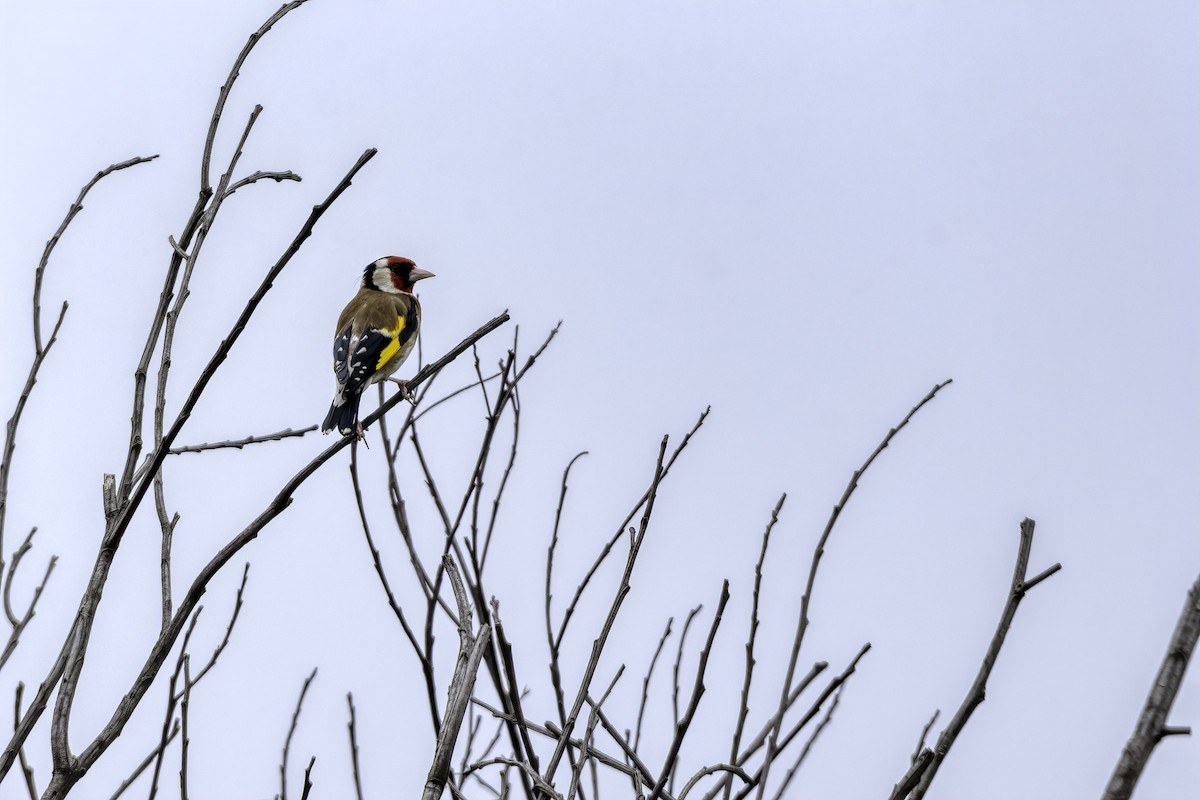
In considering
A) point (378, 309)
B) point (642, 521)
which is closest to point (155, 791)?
point (642, 521)

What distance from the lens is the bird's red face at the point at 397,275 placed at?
279 inches

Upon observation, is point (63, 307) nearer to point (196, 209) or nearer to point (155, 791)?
point (196, 209)

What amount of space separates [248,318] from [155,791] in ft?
2.91

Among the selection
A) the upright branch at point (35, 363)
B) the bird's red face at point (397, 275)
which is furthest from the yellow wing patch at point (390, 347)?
the upright branch at point (35, 363)

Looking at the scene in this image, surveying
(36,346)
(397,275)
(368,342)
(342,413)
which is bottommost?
(36,346)

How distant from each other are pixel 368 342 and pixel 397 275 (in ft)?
5.52

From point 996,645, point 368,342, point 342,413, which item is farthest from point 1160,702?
point 368,342

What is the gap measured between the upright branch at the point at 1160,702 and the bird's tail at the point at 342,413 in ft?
12.5

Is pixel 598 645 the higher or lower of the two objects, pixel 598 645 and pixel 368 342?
the lower

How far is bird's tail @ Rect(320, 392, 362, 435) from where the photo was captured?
473cm

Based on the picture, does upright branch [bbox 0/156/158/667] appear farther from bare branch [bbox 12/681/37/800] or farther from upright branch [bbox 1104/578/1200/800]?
upright branch [bbox 1104/578/1200/800]

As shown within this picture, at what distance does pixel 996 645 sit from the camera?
5.00 feet

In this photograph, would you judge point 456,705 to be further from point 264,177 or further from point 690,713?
point 264,177

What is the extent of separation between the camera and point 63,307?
2.79m
